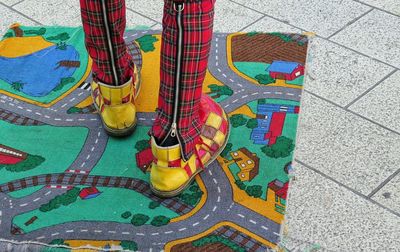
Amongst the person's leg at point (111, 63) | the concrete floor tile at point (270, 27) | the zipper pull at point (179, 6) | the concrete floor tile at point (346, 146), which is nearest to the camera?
the zipper pull at point (179, 6)

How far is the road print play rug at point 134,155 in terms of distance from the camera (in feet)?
5.43

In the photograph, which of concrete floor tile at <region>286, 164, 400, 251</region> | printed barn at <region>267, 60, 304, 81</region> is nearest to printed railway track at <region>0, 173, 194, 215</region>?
concrete floor tile at <region>286, 164, 400, 251</region>

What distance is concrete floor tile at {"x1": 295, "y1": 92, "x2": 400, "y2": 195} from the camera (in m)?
1.84

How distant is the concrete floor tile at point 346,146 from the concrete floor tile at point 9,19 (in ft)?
3.97

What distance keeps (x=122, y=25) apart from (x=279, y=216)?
693 mm

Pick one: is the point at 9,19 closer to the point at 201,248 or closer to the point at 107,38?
the point at 107,38

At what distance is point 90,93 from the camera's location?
7.06ft

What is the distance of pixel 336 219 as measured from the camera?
1698mm

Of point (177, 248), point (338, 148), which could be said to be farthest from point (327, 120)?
Answer: point (177, 248)

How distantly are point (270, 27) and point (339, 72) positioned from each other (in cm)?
38

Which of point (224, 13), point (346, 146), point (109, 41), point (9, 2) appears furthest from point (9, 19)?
point (346, 146)

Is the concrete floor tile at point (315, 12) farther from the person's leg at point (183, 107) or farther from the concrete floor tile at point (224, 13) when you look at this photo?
the person's leg at point (183, 107)

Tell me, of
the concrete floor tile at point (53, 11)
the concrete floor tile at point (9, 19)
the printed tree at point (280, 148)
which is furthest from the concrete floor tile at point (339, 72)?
the concrete floor tile at point (9, 19)

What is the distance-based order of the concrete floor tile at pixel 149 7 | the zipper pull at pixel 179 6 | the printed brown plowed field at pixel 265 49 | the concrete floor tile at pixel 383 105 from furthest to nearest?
the concrete floor tile at pixel 149 7, the printed brown plowed field at pixel 265 49, the concrete floor tile at pixel 383 105, the zipper pull at pixel 179 6
